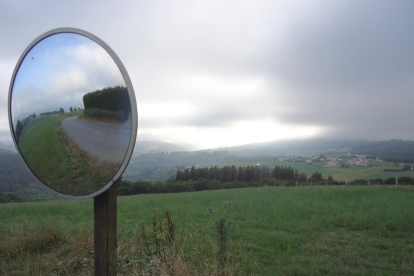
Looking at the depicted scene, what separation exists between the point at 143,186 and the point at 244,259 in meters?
29.4

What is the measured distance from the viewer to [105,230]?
8.37ft

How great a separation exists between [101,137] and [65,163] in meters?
0.40

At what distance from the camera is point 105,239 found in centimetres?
256

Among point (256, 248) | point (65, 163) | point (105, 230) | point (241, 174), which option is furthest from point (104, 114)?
point (241, 174)

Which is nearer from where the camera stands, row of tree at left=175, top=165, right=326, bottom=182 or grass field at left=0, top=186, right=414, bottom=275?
grass field at left=0, top=186, right=414, bottom=275

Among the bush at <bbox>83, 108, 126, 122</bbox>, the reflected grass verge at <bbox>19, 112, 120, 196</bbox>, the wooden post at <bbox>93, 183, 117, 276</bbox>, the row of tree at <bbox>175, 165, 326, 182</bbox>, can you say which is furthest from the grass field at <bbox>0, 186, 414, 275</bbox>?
the row of tree at <bbox>175, 165, 326, 182</bbox>

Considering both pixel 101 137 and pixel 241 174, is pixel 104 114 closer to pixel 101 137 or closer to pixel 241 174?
pixel 101 137

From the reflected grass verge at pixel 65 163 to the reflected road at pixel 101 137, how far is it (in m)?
0.05

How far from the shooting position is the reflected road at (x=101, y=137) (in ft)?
7.06

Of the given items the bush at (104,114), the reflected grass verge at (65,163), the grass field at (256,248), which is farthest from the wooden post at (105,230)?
the grass field at (256,248)

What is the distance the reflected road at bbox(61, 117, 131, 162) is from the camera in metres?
2.15

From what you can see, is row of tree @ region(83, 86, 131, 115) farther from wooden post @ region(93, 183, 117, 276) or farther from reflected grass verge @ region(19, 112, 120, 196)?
wooden post @ region(93, 183, 117, 276)

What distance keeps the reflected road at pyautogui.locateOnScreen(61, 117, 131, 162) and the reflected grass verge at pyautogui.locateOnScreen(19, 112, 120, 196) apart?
5 centimetres

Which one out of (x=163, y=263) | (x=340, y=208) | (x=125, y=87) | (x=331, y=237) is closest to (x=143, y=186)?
(x=340, y=208)
